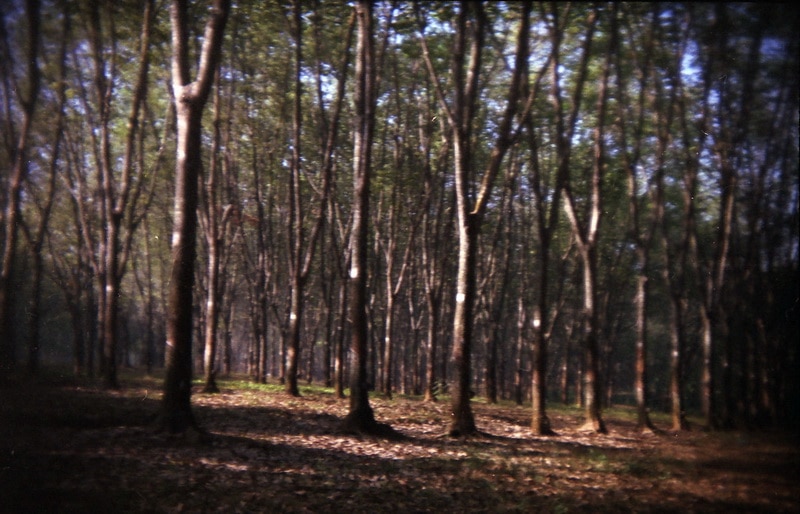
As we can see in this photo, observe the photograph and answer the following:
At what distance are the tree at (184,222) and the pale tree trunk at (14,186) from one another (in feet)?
6.46

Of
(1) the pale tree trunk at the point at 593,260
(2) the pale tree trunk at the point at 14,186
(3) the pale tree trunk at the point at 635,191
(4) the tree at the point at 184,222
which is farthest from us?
(3) the pale tree trunk at the point at 635,191

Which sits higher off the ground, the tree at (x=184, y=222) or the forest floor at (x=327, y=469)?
the tree at (x=184, y=222)

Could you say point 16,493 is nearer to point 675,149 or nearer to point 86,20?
point 86,20

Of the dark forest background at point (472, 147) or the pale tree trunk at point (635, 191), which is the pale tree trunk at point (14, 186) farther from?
the pale tree trunk at point (635, 191)

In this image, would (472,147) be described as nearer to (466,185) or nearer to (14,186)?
(466,185)

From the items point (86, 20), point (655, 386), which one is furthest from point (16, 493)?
point (655, 386)

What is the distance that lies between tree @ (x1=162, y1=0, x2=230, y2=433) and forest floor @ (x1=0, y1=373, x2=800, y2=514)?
54cm

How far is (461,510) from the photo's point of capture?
21.0ft

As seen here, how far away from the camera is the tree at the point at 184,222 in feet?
26.6

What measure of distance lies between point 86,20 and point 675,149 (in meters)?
13.6

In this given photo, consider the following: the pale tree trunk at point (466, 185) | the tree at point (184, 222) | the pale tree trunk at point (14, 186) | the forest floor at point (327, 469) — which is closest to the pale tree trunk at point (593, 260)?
the forest floor at point (327, 469)

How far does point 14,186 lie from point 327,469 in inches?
228

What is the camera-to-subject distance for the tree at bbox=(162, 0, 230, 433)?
811 centimetres

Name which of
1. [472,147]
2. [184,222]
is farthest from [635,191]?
[184,222]
